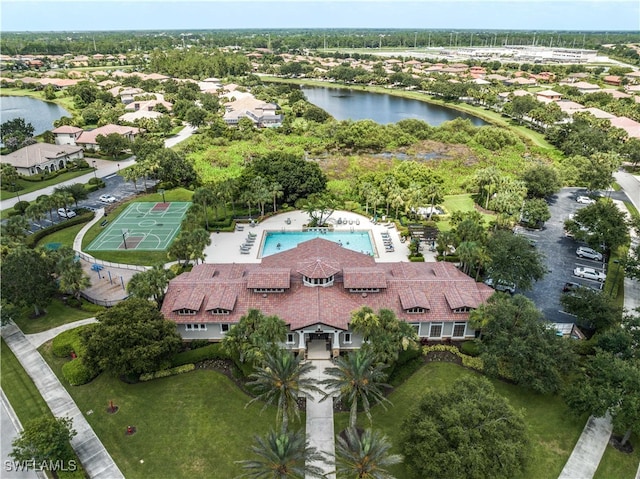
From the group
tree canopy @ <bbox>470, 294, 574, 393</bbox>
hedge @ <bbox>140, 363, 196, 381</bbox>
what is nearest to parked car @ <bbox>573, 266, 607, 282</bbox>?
tree canopy @ <bbox>470, 294, 574, 393</bbox>

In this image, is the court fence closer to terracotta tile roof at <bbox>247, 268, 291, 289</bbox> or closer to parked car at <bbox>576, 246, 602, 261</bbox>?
terracotta tile roof at <bbox>247, 268, 291, 289</bbox>

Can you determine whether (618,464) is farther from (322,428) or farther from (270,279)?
(270,279)

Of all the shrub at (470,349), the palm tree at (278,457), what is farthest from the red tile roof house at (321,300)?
the palm tree at (278,457)

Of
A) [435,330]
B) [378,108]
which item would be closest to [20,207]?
[435,330]

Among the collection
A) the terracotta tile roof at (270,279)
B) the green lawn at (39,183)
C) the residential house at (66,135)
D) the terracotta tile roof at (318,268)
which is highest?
the residential house at (66,135)

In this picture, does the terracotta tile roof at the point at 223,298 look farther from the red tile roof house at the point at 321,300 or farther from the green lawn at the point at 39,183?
the green lawn at the point at 39,183
